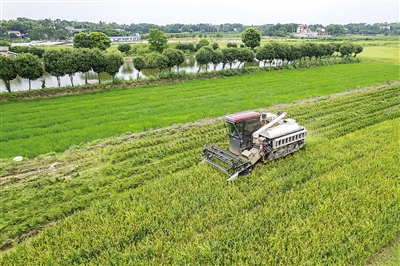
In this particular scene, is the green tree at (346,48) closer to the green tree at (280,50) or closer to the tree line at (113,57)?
the tree line at (113,57)

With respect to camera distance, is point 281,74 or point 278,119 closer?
point 278,119

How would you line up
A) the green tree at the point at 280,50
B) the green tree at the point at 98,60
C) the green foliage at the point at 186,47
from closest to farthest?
the green tree at the point at 98,60
the green tree at the point at 280,50
the green foliage at the point at 186,47

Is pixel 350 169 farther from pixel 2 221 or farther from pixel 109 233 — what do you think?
pixel 2 221

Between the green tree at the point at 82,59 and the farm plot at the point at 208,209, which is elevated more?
the green tree at the point at 82,59

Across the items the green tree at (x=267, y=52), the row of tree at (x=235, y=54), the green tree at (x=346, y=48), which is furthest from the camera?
the green tree at (x=346, y=48)

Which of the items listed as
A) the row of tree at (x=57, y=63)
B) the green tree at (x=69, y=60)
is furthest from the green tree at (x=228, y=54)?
the green tree at (x=69, y=60)

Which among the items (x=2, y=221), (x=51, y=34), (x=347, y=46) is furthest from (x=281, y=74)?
(x=51, y=34)

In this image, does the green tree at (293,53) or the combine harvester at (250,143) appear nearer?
the combine harvester at (250,143)
